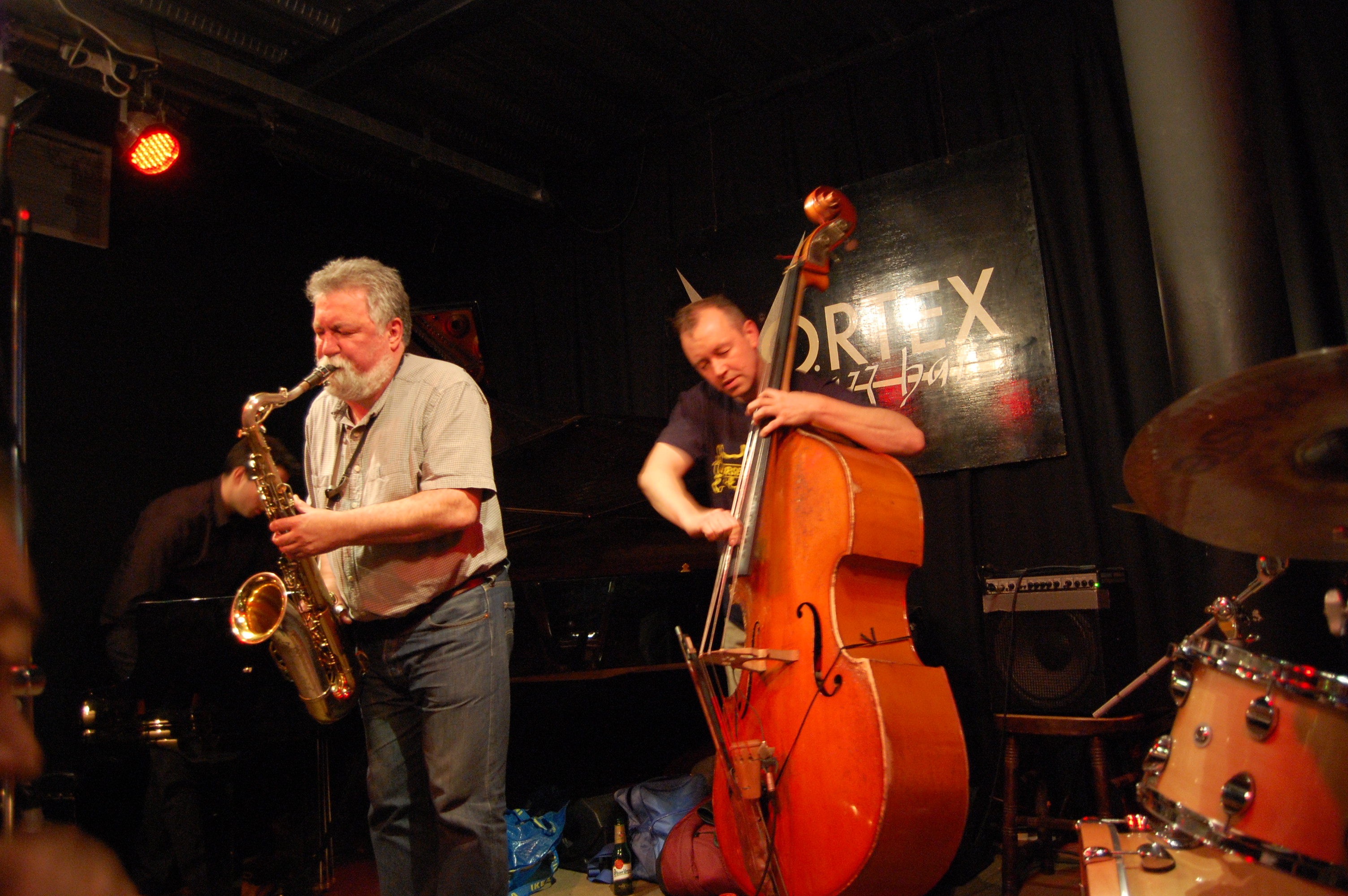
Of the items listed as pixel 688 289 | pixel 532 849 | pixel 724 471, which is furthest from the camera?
pixel 688 289

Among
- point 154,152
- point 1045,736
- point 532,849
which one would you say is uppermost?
point 154,152

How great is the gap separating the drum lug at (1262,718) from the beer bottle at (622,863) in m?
2.45

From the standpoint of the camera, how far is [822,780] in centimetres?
198

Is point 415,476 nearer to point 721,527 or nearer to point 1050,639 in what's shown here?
point 721,527

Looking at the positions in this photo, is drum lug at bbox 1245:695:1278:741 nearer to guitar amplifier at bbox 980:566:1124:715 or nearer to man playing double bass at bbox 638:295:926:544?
man playing double bass at bbox 638:295:926:544

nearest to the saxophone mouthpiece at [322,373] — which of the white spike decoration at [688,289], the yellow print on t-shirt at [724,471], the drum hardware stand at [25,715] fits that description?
the drum hardware stand at [25,715]

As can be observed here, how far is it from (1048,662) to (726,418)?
1430 millimetres

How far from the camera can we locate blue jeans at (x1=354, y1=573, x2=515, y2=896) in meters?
2.01

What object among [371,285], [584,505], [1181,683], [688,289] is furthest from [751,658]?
[688,289]

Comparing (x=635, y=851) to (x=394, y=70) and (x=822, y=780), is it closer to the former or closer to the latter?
(x=822, y=780)

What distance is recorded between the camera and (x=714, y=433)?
2871 millimetres

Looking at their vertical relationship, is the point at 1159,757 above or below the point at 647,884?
above

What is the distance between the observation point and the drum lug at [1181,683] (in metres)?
1.78

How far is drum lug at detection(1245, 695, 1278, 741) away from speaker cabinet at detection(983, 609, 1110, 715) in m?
1.42
